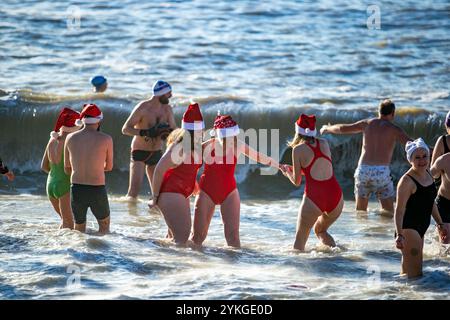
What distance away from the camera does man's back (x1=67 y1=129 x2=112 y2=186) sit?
391 inches

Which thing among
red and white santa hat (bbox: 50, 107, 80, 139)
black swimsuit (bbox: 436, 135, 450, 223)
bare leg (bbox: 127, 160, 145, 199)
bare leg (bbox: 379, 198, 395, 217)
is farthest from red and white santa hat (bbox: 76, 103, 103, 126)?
bare leg (bbox: 379, 198, 395, 217)

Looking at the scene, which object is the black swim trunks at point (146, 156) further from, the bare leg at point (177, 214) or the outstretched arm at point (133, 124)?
the bare leg at point (177, 214)

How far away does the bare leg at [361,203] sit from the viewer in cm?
1230

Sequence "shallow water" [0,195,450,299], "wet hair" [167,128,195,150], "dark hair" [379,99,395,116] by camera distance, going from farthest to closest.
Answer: "dark hair" [379,99,395,116] < "wet hair" [167,128,195,150] < "shallow water" [0,195,450,299]

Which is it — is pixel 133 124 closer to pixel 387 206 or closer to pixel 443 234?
pixel 387 206

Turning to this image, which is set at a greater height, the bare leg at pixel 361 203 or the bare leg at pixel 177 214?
the bare leg at pixel 177 214

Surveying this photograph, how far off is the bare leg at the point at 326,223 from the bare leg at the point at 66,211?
2.46 metres

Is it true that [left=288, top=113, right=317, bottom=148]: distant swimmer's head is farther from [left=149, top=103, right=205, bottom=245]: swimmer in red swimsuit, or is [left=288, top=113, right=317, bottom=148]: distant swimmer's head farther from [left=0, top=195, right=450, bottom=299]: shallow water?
[left=0, top=195, right=450, bottom=299]: shallow water

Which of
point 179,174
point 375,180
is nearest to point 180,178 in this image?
point 179,174

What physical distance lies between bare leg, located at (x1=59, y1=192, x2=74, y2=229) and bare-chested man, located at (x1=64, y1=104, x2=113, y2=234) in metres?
0.27

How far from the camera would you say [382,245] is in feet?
34.8

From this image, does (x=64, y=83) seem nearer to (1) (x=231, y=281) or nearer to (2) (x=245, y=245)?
(2) (x=245, y=245)

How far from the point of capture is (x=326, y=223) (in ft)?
32.2

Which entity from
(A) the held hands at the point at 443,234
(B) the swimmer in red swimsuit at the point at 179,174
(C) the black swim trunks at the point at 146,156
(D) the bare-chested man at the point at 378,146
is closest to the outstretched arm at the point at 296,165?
Answer: (B) the swimmer in red swimsuit at the point at 179,174
